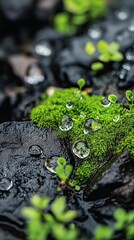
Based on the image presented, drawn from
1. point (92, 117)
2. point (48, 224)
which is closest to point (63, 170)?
point (48, 224)

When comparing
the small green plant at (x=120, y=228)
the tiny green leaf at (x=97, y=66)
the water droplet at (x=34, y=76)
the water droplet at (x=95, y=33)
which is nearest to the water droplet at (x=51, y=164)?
the small green plant at (x=120, y=228)

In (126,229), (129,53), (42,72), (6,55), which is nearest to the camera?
(126,229)

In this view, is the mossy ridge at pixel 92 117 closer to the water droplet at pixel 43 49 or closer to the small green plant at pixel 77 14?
the water droplet at pixel 43 49

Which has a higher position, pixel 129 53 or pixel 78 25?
pixel 78 25

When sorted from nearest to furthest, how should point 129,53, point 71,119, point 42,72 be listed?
point 71,119 → point 129,53 → point 42,72

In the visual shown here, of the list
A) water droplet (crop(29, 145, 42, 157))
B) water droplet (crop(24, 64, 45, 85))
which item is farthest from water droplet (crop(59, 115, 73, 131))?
water droplet (crop(24, 64, 45, 85))

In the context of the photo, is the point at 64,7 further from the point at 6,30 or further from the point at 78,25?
the point at 6,30

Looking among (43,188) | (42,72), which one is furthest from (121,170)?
(42,72)

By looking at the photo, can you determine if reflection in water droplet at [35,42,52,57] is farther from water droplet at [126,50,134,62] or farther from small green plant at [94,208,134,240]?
small green plant at [94,208,134,240]
